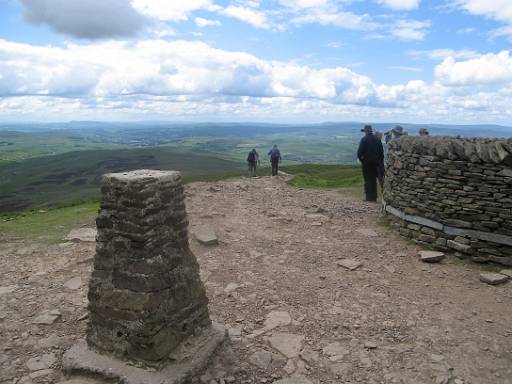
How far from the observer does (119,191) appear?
5801mm

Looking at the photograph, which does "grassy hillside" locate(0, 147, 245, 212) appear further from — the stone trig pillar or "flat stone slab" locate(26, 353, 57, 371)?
the stone trig pillar

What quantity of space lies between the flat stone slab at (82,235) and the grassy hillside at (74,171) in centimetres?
7586

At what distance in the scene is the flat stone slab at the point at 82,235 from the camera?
40.9 feet

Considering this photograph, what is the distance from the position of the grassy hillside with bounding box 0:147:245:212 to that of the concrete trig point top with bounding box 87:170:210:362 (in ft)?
273

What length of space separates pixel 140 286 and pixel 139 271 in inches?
8.4

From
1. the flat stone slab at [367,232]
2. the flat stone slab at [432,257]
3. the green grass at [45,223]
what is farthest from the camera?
the flat stone slab at [367,232]

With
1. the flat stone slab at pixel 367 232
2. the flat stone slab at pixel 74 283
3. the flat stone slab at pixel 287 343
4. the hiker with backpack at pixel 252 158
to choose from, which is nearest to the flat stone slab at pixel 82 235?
the flat stone slab at pixel 74 283

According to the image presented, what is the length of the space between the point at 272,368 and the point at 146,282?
2598 millimetres

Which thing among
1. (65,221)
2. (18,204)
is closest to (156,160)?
→ (18,204)

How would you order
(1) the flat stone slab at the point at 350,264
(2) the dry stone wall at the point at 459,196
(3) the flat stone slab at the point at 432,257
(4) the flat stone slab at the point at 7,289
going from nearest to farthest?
(4) the flat stone slab at the point at 7,289
(2) the dry stone wall at the point at 459,196
(1) the flat stone slab at the point at 350,264
(3) the flat stone slab at the point at 432,257

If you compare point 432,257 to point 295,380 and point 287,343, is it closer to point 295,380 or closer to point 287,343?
point 287,343

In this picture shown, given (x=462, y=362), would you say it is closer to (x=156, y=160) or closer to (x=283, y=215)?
(x=283, y=215)

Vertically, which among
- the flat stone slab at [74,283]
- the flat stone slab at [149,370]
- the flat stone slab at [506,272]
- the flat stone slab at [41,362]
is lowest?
the flat stone slab at [41,362]

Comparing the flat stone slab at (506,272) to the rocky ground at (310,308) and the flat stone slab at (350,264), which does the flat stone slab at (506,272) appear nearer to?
the rocky ground at (310,308)
